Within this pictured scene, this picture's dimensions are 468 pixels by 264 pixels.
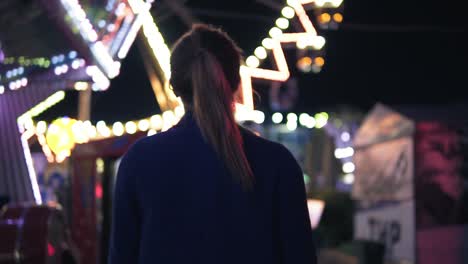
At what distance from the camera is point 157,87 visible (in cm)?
1681

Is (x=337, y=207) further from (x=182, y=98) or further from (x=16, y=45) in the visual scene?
(x=182, y=98)

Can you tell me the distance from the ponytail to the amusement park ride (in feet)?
23.7

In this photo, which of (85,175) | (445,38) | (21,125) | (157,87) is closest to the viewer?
(85,175)

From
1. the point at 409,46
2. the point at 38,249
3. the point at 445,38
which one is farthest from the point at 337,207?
the point at 38,249

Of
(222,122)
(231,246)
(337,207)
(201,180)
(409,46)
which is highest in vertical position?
(222,122)

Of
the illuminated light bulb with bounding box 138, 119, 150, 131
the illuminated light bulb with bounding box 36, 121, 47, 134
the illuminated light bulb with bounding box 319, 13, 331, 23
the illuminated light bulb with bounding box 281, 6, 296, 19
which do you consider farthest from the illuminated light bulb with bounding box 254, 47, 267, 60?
the illuminated light bulb with bounding box 36, 121, 47, 134

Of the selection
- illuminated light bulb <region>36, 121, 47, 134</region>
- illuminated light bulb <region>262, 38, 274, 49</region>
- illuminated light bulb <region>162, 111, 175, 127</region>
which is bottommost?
illuminated light bulb <region>36, 121, 47, 134</region>

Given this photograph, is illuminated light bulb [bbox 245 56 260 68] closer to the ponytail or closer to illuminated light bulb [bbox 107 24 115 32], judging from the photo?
illuminated light bulb [bbox 107 24 115 32]

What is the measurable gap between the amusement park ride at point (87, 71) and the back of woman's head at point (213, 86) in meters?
7.14

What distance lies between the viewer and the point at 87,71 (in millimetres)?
11938

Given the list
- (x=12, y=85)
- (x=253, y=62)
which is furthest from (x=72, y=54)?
(x=253, y=62)

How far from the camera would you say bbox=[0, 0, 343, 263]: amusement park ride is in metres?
10.4

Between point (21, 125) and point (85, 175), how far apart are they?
1.74 m

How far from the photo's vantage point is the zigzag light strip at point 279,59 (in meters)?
10.2
